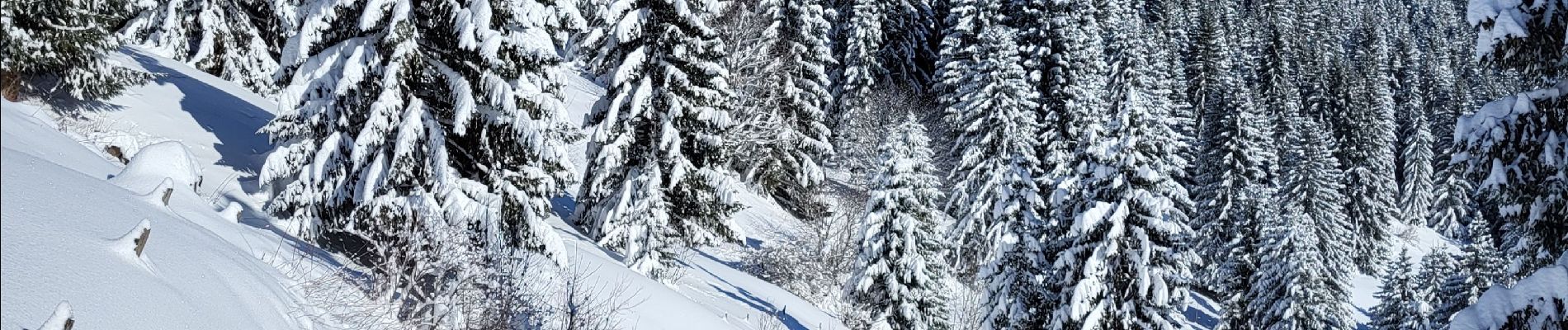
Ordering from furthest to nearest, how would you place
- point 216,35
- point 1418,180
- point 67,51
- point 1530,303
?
point 1418,180, point 216,35, point 67,51, point 1530,303

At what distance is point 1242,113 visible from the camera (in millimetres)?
51719

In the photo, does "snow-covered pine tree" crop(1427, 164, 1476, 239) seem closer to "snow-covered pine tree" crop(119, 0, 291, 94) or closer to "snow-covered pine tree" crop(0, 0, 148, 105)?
"snow-covered pine tree" crop(119, 0, 291, 94)

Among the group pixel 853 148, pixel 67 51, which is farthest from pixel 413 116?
pixel 853 148

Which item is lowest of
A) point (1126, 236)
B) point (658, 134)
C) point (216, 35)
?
point (216, 35)

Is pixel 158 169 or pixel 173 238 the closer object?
pixel 173 238

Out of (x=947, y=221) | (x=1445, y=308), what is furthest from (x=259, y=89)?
(x=1445, y=308)

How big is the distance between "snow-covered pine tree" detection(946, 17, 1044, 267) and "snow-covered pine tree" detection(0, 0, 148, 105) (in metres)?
26.0

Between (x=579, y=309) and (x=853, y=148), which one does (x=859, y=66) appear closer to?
(x=853, y=148)

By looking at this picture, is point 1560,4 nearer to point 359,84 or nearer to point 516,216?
point 516,216

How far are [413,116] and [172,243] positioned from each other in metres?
5.15

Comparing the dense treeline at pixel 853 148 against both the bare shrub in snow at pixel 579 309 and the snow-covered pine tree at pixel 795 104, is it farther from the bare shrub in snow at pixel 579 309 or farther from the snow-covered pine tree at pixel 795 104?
the bare shrub in snow at pixel 579 309

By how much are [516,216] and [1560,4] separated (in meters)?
11.7

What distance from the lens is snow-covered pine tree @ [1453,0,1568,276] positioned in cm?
852

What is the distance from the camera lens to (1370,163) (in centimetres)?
6500
